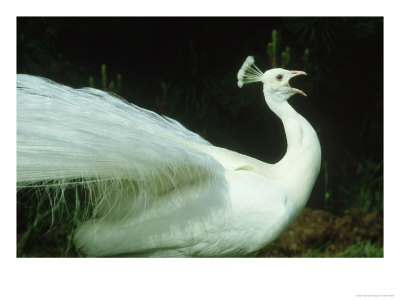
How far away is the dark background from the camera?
2.56 meters

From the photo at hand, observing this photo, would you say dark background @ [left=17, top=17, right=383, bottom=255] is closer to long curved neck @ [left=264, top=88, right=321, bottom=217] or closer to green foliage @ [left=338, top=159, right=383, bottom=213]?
green foliage @ [left=338, top=159, right=383, bottom=213]

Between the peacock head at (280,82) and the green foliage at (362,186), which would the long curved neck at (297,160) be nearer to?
the peacock head at (280,82)

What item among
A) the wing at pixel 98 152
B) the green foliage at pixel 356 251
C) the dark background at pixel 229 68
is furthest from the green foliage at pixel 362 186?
the wing at pixel 98 152

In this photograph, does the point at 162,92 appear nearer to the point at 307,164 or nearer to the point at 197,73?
the point at 197,73

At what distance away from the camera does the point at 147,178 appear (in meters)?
1.85

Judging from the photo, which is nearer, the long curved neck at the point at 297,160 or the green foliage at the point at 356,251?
the long curved neck at the point at 297,160

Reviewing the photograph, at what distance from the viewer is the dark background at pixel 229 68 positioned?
101 inches

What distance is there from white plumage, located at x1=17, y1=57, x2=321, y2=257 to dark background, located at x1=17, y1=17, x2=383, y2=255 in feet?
2.07

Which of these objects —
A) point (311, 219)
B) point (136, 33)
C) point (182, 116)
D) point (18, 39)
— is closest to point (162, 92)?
point (182, 116)

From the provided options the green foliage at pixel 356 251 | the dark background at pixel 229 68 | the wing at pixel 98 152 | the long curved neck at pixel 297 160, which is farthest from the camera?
the green foliage at pixel 356 251

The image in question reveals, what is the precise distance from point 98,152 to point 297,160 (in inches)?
30.9

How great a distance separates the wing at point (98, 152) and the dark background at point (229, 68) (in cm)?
57

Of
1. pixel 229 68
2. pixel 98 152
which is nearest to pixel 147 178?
pixel 98 152

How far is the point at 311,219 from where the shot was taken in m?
2.95
